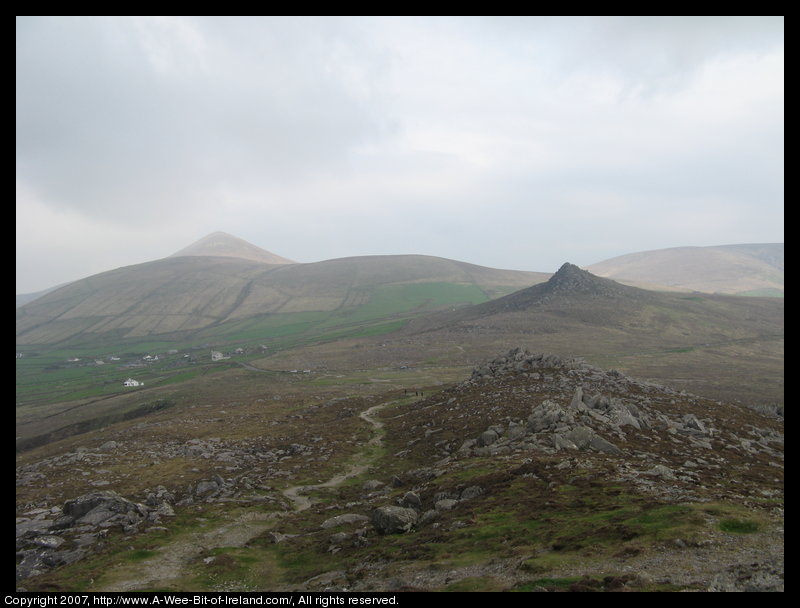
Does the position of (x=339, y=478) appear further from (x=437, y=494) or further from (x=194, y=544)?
(x=194, y=544)

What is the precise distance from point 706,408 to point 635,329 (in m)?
129

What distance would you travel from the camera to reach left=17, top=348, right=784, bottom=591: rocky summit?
1825cm

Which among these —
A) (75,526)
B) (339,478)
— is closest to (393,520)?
(339,478)

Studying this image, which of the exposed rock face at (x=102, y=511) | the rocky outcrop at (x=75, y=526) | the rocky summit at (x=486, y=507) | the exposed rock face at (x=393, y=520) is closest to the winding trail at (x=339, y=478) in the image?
the rocky summit at (x=486, y=507)

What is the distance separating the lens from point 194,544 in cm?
2950

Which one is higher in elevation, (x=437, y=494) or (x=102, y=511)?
(x=437, y=494)

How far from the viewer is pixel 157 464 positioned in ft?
164

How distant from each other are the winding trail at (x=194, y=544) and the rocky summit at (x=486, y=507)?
0.52 feet

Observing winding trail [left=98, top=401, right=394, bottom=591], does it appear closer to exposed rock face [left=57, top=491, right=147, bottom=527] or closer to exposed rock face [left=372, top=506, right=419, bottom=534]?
exposed rock face [left=57, top=491, right=147, bottom=527]

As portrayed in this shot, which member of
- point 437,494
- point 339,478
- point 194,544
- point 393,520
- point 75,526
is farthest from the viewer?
point 339,478

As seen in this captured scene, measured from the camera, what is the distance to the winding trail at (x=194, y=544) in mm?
24453

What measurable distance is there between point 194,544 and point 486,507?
1979 centimetres

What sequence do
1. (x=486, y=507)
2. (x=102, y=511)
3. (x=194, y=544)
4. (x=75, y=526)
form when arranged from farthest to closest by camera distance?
(x=102, y=511) → (x=75, y=526) → (x=194, y=544) → (x=486, y=507)
